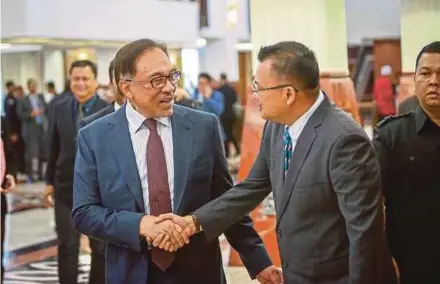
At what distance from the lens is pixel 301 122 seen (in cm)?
→ 302

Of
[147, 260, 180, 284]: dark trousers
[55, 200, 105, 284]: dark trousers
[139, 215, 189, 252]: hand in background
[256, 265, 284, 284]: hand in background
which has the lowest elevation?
[55, 200, 105, 284]: dark trousers

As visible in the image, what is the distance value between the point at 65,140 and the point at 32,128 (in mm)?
10446

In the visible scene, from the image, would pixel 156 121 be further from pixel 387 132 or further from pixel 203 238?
pixel 387 132

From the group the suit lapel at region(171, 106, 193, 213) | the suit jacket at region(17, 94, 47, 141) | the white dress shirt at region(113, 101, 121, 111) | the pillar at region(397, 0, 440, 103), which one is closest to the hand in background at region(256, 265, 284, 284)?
the suit lapel at region(171, 106, 193, 213)

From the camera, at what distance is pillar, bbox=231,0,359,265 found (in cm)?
696

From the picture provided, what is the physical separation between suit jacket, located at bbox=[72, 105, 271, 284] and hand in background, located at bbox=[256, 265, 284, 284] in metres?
0.02

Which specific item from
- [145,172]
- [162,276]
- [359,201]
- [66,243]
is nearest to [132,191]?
[145,172]

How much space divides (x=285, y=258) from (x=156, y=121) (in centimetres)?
79

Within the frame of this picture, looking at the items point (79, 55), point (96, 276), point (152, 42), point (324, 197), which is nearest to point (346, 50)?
point (96, 276)

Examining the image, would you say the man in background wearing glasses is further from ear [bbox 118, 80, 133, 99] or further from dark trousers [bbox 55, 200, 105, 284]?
dark trousers [bbox 55, 200, 105, 284]

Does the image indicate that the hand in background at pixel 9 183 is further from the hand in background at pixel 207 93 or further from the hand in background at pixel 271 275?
the hand in background at pixel 207 93

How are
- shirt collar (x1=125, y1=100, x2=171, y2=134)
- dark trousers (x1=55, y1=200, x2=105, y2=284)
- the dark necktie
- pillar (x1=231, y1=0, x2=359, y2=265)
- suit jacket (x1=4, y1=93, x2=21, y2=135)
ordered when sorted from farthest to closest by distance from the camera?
suit jacket (x1=4, y1=93, x2=21, y2=135) < pillar (x1=231, y1=0, x2=359, y2=265) < dark trousers (x1=55, y1=200, x2=105, y2=284) < the dark necktie < shirt collar (x1=125, y1=100, x2=171, y2=134)

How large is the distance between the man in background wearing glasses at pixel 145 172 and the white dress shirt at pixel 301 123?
51cm

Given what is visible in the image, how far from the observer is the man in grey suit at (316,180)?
9.22 ft
